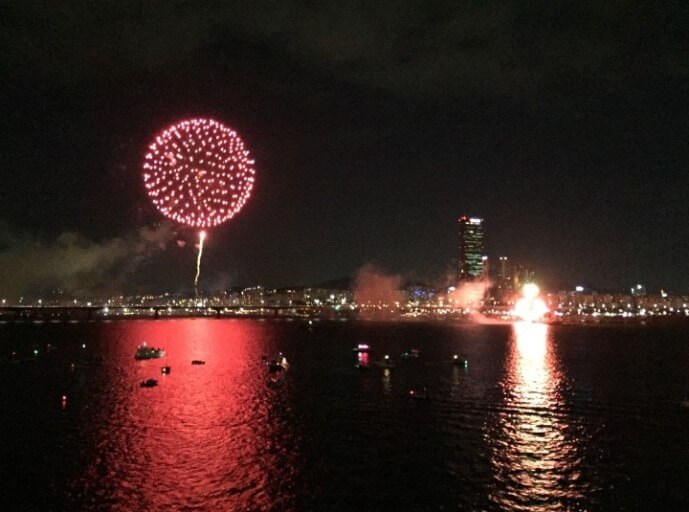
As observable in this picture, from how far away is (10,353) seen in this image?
60.9 metres

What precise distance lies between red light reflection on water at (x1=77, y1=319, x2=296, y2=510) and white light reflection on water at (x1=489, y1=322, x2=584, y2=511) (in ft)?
26.0

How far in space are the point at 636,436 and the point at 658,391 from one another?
14.6 meters

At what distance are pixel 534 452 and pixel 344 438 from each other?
8.03 m

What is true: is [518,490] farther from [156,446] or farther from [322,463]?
[156,446]

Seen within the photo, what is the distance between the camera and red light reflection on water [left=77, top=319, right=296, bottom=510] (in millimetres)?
19594

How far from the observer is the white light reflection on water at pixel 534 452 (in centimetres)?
1931

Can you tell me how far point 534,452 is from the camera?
24016 millimetres

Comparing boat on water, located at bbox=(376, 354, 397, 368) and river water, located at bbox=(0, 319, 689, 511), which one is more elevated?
boat on water, located at bbox=(376, 354, 397, 368)

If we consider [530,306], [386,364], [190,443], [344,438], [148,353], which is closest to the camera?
[190,443]

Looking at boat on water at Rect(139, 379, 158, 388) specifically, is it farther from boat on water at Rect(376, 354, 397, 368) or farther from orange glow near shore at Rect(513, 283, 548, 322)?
orange glow near shore at Rect(513, 283, 548, 322)

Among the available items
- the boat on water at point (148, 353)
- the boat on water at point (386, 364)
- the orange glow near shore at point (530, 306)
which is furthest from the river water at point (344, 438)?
the orange glow near shore at point (530, 306)

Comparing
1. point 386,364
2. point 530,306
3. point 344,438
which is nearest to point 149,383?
point 344,438

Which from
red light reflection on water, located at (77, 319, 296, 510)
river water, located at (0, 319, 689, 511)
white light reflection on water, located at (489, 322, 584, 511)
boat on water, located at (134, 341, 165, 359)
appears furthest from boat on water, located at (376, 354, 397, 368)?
boat on water, located at (134, 341, 165, 359)

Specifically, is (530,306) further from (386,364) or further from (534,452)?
(534,452)
